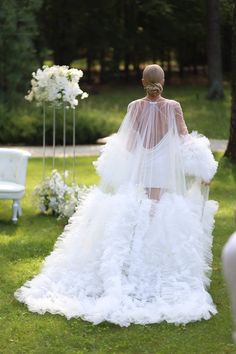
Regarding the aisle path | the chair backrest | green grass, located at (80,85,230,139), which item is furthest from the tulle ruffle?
green grass, located at (80,85,230,139)

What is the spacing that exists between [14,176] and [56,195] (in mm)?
609

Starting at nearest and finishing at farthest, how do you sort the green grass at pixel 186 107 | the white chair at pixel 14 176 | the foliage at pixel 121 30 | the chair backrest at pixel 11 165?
the white chair at pixel 14 176 < the chair backrest at pixel 11 165 < the green grass at pixel 186 107 < the foliage at pixel 121 30

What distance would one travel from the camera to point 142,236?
5.72 meters

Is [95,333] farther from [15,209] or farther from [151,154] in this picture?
[15,209]

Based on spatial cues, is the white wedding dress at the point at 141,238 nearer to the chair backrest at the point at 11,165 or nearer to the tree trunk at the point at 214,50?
the chair backrest at the point at 11,165

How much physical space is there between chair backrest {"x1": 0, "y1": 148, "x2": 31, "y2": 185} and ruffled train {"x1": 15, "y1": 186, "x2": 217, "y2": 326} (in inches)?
109

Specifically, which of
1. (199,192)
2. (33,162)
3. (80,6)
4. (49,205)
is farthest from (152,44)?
(199,192)

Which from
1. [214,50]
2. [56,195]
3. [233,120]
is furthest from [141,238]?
[214,50]

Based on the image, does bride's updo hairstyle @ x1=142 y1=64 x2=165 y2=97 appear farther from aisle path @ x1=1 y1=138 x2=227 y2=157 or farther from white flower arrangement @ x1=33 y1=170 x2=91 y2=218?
aisle path @ x1=1 y1=138 x2=227 y2=157

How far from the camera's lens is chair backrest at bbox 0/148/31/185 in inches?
345

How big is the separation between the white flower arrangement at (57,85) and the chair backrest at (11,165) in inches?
34.3

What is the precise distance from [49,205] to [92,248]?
3071 millimetres

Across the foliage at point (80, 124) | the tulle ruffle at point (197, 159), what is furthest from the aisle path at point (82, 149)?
the tulle ruffle at point (197, 159)

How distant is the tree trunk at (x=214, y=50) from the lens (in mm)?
23172
